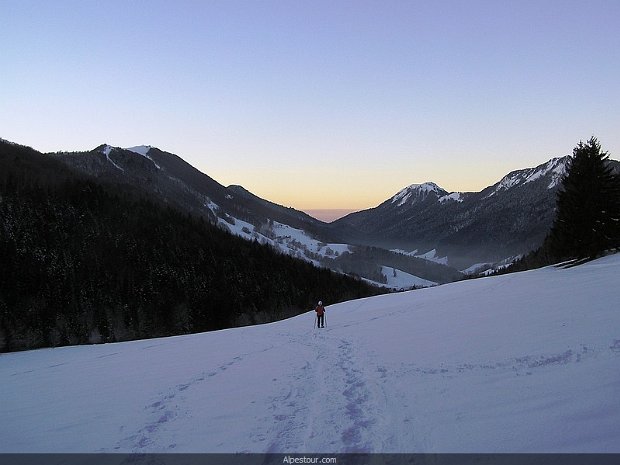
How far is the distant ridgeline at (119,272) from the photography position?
3597 inches

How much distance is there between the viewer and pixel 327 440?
7.42m

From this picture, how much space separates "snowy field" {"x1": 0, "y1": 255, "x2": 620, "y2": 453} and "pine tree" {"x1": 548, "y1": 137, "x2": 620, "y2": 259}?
20629 mm

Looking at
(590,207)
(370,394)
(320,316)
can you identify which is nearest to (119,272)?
(320,316)

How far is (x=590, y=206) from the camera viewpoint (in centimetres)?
3428

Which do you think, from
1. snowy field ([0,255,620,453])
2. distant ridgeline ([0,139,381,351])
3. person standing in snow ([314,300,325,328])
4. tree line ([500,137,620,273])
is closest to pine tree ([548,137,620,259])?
tree line ([500,137,620,273])

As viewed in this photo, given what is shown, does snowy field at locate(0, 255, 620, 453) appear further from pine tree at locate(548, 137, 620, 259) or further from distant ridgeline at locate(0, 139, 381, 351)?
distant ridgeline at locate(0, 139, 381, 351)

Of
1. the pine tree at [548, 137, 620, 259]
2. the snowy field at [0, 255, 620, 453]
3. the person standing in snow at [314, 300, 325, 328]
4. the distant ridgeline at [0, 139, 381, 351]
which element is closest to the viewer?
the snowy field at [0, 255, 620, 453]

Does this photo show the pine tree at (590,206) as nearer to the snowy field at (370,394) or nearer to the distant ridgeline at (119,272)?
the snowy field at (370,394)

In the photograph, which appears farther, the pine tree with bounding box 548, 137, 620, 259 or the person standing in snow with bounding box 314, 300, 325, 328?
the pine tree with bounding box 548, 137, 620, 259

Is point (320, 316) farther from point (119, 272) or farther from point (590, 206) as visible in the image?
point (119, 272)

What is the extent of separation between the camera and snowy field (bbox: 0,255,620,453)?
23.1 ft

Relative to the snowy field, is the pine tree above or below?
above
